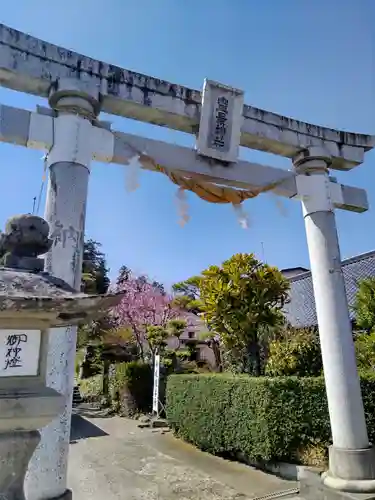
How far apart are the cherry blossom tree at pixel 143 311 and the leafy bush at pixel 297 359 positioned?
8.94 meters

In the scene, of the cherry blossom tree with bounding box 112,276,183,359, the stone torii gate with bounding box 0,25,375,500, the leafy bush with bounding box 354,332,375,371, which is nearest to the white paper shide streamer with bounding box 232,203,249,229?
the stone torii gate with bounding box 0,25,375,500

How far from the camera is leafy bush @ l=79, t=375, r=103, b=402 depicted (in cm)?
1789

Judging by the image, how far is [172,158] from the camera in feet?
16.4

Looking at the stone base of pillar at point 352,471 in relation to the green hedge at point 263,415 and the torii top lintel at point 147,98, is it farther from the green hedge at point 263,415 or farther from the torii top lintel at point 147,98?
the torii top lintel at point 147,98

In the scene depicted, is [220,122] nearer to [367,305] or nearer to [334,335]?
[334,335]

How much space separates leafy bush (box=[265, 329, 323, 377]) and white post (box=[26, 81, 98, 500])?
6.01 m

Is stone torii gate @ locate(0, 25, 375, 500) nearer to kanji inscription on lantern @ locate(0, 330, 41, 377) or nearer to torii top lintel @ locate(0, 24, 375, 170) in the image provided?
torii top lintel @ locate(0, 24, 375, 170)

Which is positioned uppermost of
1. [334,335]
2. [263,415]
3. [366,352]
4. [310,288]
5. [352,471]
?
[310,288]

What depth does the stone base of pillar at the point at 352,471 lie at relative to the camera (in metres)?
4.67

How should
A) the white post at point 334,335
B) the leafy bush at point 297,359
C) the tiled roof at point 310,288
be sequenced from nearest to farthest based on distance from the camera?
the white post at point 334,335 < the leafy bush at point 297,359 < the tiled roof at point 310,288

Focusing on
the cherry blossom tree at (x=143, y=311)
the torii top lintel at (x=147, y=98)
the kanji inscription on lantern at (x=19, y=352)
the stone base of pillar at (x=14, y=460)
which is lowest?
the stone base of pillar at (x=14, y=460)

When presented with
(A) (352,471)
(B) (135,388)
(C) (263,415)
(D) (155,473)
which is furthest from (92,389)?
(A) (352,471)

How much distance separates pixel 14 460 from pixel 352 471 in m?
4.03

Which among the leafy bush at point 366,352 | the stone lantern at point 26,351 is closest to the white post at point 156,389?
the leafy bush at point 366,352
